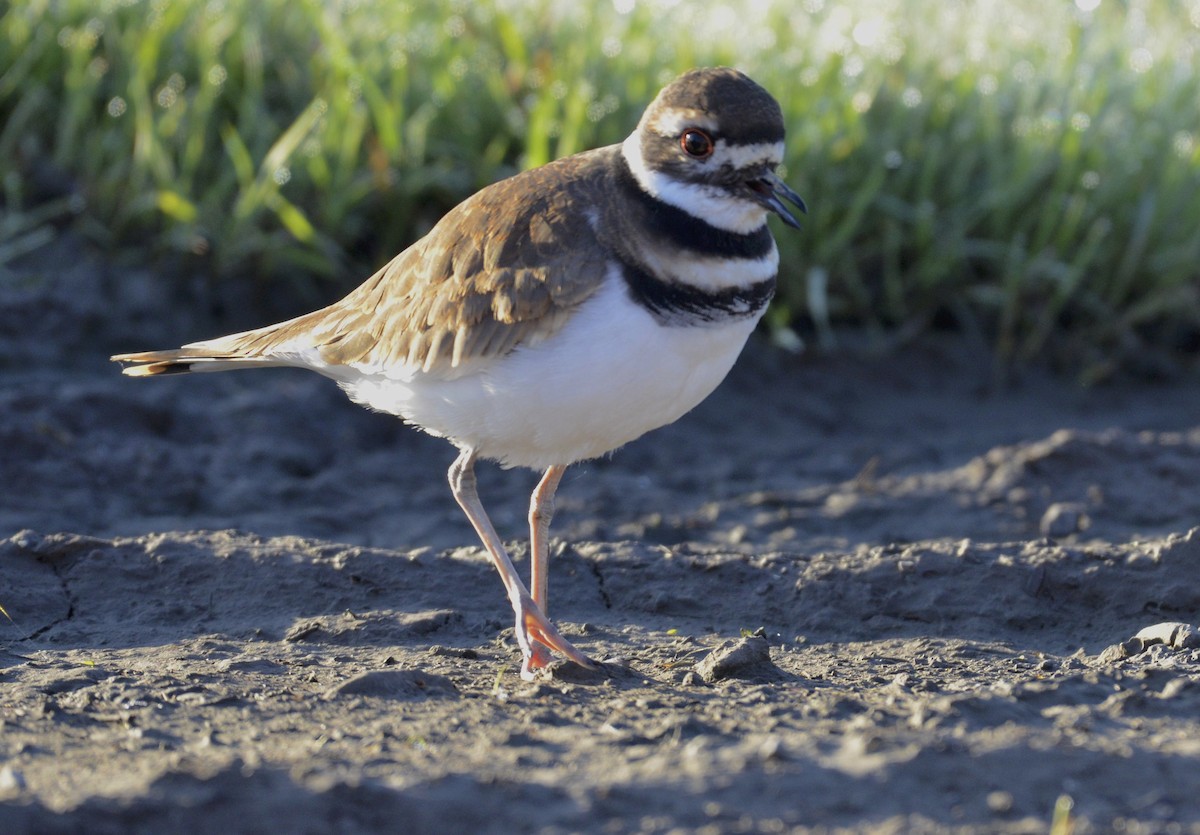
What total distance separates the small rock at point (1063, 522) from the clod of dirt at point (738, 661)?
2.03 metres

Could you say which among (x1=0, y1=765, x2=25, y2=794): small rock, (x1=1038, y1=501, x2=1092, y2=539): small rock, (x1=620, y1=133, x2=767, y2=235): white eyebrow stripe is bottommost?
(x1=1038, y1=501, x2=1092, y2=539): small rock

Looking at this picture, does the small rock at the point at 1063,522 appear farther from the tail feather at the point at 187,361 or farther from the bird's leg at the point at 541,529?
the tail feather at the point at 187,361

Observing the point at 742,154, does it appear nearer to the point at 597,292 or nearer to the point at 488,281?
the point at 597,292

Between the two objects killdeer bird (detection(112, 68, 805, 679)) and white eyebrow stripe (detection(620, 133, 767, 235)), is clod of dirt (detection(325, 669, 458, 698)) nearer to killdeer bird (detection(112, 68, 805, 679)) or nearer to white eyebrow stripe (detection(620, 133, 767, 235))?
killdeer bird (detection(112, 68, 805, 679))

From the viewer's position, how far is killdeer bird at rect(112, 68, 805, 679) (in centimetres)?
383

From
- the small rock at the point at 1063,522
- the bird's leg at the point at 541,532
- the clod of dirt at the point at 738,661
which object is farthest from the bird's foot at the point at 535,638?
the small rock at the point at 1063,522

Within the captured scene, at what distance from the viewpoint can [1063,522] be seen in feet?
18.3

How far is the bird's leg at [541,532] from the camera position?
4.54 m

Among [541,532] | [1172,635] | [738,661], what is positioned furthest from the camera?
[541,532]

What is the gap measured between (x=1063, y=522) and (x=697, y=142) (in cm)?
246

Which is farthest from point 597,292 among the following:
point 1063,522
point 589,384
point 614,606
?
point 1063,522

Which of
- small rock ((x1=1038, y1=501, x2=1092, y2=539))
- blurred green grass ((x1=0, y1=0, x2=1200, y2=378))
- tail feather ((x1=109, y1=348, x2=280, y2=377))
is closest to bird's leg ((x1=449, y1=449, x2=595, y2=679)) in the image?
tail feather ((x1=109, y1=348, x2=280, y2=377))

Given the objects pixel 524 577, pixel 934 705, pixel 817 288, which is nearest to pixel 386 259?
pixel 817 288

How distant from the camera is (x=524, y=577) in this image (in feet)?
16.7
